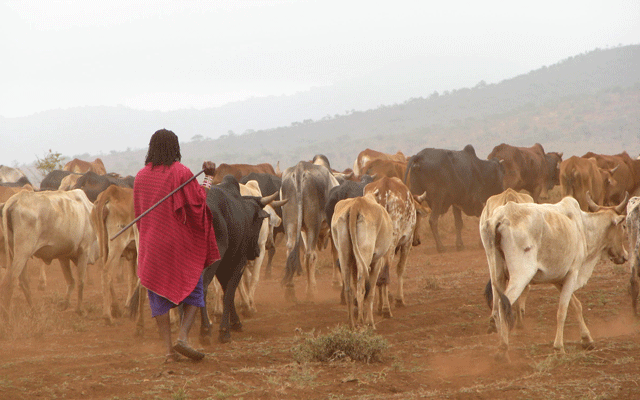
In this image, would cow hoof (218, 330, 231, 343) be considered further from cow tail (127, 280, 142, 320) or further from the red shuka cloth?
the red shuka cloth

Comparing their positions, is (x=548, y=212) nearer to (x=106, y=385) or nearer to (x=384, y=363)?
(x=384, y=363)

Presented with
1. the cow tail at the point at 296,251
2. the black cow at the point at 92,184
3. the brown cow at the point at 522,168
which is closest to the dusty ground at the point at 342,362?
the cow tail at the point at 296,251

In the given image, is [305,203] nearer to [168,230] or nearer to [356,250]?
[356,250]

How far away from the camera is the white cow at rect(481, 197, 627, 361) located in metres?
6.83

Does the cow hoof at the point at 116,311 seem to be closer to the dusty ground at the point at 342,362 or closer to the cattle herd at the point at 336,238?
the cattle herd at the point at 336,238

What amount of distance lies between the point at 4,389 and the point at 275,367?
7.68 feet

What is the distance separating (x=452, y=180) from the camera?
56.2 feet

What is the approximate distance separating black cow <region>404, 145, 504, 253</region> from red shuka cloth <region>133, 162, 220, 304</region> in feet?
32.9

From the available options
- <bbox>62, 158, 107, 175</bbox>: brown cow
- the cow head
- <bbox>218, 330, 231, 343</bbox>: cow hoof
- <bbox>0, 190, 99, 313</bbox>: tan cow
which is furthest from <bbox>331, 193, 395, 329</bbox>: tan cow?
<bbox>62, 158, 107, 175</bbox>: brown cow

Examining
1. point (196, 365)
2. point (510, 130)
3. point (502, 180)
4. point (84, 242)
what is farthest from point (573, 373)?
point (510, 130)

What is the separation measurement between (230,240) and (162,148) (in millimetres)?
2125

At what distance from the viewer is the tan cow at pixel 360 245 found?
333 inches

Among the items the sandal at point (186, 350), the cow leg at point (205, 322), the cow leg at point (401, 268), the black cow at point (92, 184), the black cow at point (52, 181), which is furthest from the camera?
the black cow at point (52, 181)

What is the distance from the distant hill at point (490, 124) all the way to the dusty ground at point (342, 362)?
54.9m
